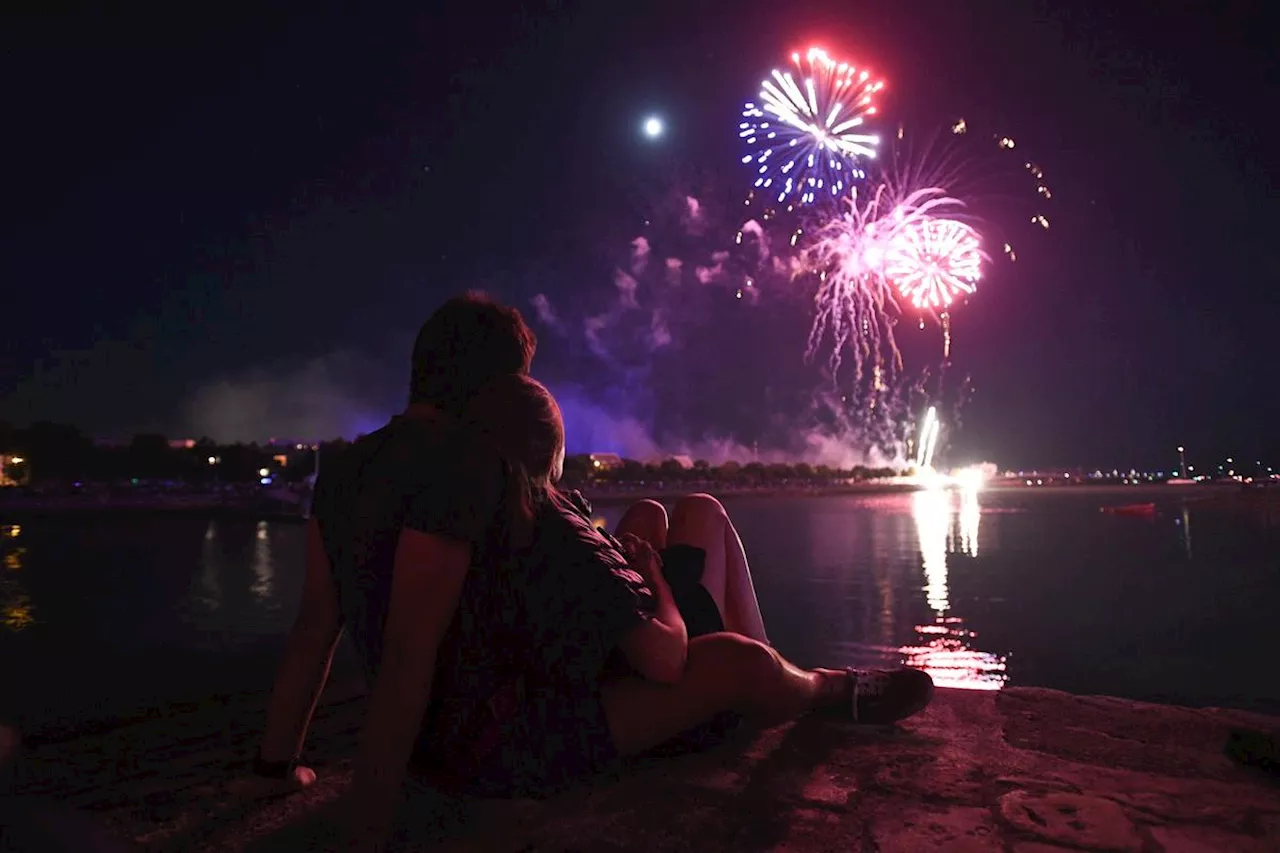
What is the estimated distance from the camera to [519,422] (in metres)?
2.20

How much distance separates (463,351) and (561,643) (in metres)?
0.85

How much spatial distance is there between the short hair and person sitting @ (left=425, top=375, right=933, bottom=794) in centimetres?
10

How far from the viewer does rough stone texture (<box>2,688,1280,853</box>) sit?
2.40m

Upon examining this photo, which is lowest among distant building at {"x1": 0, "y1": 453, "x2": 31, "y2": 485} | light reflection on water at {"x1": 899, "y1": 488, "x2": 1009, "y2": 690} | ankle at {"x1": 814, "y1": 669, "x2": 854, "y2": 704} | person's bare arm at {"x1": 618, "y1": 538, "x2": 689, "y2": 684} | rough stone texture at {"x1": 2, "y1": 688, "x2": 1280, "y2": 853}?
light reflection on water at {"x1": 899, "y1": 488, "x2": 1009, "y2": 690}

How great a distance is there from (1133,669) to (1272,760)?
20.7 feet

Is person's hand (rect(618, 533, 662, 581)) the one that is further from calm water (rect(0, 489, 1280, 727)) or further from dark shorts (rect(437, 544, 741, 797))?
calm water (rect(0, 489, 1280, 727))

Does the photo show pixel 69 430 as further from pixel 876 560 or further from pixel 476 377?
pixel 476 377

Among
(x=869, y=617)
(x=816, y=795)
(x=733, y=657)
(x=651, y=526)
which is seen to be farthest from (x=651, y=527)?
(x=869, y=617)

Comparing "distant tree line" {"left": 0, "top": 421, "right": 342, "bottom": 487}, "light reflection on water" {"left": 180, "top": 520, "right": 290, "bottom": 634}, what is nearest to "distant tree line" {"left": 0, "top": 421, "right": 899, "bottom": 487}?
"distant tree line" {"left": 0, "top": 421, "right": 342, "bottom": 487}

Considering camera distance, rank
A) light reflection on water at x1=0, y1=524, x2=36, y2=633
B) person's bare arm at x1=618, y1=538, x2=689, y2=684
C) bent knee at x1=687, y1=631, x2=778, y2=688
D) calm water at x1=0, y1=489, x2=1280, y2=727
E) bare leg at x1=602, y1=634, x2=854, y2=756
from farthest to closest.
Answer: light reflection on water at x1=0, y1=524, x2=36, y2=633, calm water at x1=0, y1=489, x2=1280, y2=727, bent knee at x1=687, y1=631, x2=778, y2=688, bare leg at x1=602, y1=634, x2=854, y2=756, person's bare arm at x1=618, y1=538, x2=689, y2=684

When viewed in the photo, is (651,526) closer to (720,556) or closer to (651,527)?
(651,527)

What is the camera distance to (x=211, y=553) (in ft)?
71.7

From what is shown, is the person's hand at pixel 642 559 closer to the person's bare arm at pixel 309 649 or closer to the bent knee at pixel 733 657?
the bent knee at pixel 733 657

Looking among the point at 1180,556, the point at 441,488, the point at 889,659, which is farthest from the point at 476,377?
the point at 1180,556
